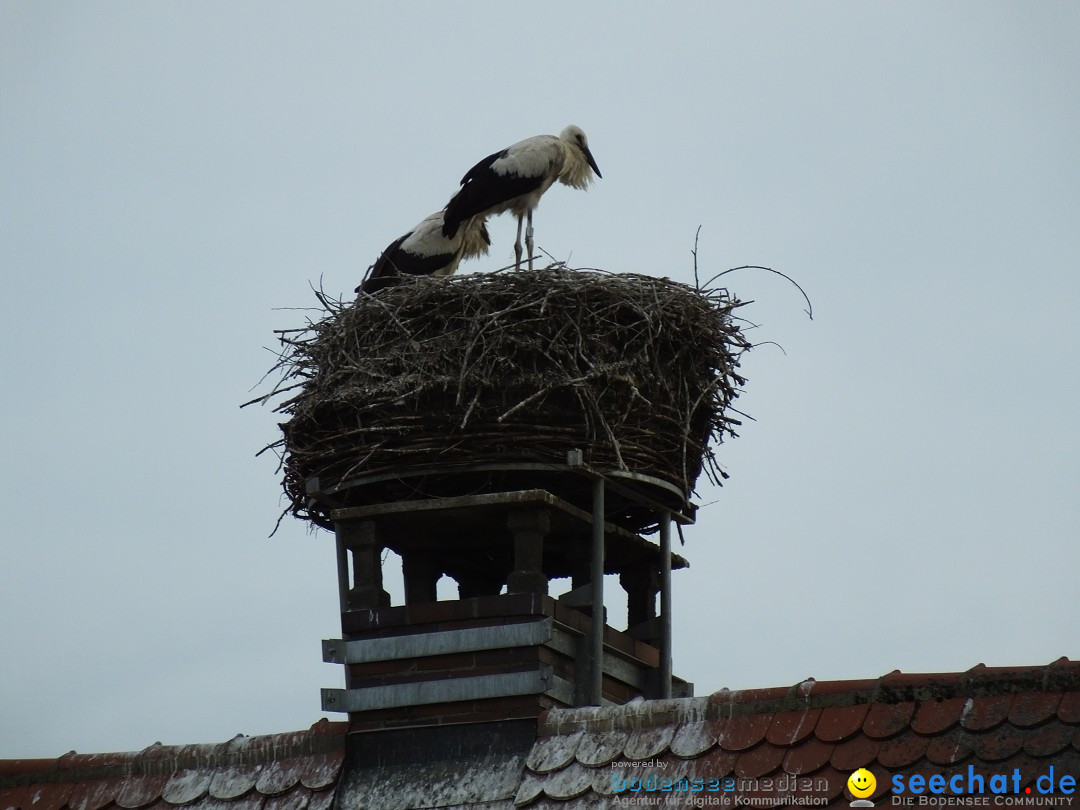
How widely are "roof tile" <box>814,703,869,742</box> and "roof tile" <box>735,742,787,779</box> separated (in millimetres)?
197

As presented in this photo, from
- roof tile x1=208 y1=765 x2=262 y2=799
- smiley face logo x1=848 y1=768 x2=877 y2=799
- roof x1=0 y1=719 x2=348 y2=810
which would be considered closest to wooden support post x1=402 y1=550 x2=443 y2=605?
roof x1=0 y1=719 x2=348 y2=810

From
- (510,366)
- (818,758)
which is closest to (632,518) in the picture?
(510,366)

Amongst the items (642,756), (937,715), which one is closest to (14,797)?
(642,756)

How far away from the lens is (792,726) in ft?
27.5

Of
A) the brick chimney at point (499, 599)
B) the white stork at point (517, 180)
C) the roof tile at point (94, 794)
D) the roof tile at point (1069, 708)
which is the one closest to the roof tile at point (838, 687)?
the roof tile at point (1069, 708)

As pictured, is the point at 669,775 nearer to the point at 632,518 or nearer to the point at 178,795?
the point at 178,795

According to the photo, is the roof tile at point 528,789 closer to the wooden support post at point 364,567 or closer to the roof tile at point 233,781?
the roof tile at point 233,781

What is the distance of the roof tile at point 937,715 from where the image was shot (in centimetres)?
793

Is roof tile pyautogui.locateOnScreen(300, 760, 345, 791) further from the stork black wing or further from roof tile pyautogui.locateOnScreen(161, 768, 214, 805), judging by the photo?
the stork black wing

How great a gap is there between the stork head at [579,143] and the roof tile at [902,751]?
7998 mm

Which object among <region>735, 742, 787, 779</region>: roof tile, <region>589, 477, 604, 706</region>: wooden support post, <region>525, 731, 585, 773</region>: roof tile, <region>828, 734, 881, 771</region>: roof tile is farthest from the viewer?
<region>589, 477, 604, 706</region>: wooden support post

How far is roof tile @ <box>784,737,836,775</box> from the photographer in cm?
812

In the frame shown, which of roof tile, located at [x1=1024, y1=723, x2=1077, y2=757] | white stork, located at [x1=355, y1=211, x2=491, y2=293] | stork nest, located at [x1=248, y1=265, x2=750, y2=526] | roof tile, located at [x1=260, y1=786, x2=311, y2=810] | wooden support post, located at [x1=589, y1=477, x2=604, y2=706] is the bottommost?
roof tile, located at [x1=1024, y1=723, x2=1077, y2=757]

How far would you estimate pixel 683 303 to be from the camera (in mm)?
11383
